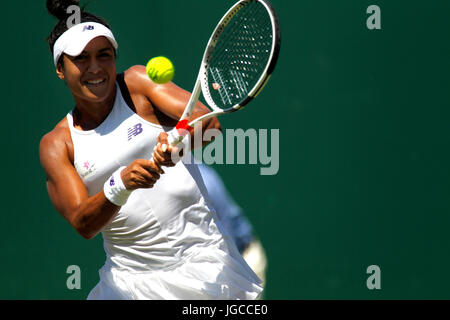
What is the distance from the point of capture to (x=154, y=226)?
2.98 m

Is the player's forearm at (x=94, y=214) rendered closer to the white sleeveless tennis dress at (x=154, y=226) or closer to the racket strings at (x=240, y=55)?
the white sleeveless tennis dress at (x=154, y=226)

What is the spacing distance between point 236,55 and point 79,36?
1.67 ft

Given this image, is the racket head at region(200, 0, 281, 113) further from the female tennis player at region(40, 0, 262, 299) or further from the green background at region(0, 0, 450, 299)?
the green background at region(0, 0, 450, 299)

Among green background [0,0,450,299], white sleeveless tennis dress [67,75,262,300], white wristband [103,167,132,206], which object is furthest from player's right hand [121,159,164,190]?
green background [0,0,450,299]

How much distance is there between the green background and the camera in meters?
3.89

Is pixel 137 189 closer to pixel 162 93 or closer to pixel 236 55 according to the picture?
pixel 162 93

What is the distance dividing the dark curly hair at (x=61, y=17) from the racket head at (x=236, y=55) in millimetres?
405

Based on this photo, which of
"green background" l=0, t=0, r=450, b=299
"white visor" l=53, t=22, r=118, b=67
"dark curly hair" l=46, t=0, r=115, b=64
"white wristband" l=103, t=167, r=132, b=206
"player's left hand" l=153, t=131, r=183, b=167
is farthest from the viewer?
"green background" l=0, t=0, r=450, b=299

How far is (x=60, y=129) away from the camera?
3.01 metres

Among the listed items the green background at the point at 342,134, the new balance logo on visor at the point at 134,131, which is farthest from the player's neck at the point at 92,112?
the green background at the point at 342,134

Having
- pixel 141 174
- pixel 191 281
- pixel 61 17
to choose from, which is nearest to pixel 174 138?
pixel 141 174

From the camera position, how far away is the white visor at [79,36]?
9.27 ft

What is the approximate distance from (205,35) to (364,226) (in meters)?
1.13
